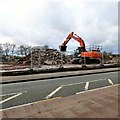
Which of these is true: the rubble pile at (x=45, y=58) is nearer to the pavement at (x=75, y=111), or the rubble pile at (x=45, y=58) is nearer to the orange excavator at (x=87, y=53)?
the orange excavator at (x=87, y=53)

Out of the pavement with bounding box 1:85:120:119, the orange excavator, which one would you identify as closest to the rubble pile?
the orange excavator

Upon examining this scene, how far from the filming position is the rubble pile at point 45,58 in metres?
17.3

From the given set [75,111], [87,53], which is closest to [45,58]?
[87,53]

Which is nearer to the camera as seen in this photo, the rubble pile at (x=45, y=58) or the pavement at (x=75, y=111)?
the pavement at (x=75, y=111)

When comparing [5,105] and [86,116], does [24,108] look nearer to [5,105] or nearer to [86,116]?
[5,105]

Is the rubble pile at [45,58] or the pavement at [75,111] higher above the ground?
the rubble pile at [45,58]

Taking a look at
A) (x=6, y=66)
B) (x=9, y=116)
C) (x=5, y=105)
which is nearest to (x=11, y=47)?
(x=6, y=66)

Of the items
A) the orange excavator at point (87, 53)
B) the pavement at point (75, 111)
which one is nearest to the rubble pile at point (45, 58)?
the orange excavator at point (87, 53)

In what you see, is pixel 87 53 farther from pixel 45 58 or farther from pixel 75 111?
pixel 75 111

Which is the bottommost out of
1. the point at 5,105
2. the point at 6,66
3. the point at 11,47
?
the point at 5,105

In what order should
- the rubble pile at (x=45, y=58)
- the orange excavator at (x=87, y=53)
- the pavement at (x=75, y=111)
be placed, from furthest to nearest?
the orange excavator at (x=87, y=53) → the rubble pile at (x=45, y=58) → the pavement at (x=75, y=111)

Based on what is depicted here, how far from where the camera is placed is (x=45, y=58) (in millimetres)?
19734

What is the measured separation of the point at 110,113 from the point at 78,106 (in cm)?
105

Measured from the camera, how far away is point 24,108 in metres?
5.40
